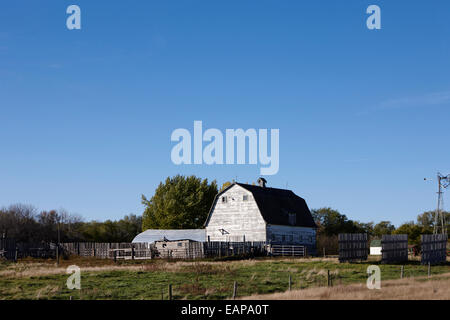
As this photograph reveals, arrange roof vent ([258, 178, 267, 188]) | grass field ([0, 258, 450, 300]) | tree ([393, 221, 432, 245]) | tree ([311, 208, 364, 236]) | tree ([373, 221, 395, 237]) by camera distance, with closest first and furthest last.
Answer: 1. grass field ([0, 258, 450, 300])
2. roof vent ([258, 178, 267, 188])
3. tree ([393, 221, 432, 245])
4. tree ([311, 208, 364, 236])
5. tree ([373, 221, 395, 237])

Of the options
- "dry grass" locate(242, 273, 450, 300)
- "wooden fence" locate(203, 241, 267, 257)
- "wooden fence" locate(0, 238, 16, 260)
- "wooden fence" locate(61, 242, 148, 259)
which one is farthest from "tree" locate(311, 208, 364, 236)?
"dry grass" locate(242, 273, 450, 300)

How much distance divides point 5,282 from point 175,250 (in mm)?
27659

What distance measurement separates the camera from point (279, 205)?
66.1m

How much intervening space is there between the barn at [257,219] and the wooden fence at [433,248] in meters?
17.6

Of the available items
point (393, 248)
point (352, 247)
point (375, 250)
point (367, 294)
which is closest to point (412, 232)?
point (375, 250)

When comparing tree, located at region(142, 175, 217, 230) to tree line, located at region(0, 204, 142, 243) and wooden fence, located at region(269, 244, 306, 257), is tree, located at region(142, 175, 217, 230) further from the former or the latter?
wooden fence, located at region(269, 244, 306, 257)

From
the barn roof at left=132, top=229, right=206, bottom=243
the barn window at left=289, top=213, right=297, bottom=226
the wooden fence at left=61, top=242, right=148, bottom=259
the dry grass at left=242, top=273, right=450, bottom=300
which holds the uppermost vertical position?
the barn window at left=289, top=213, right=297, bottom=226

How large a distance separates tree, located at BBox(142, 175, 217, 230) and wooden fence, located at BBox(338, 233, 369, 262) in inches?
1845

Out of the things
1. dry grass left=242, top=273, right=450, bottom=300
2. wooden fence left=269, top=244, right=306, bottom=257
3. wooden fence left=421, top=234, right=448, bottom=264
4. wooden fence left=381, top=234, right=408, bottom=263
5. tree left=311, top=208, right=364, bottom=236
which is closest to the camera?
dry grass left=242, top=273, right=450, bottom=300

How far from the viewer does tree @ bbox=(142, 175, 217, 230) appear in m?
90.6

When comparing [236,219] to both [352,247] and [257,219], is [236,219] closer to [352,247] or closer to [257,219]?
[257,219]

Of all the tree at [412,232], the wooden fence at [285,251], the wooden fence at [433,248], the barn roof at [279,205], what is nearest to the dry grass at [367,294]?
the wooden fence at [433,248]

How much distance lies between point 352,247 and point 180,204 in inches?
1946
